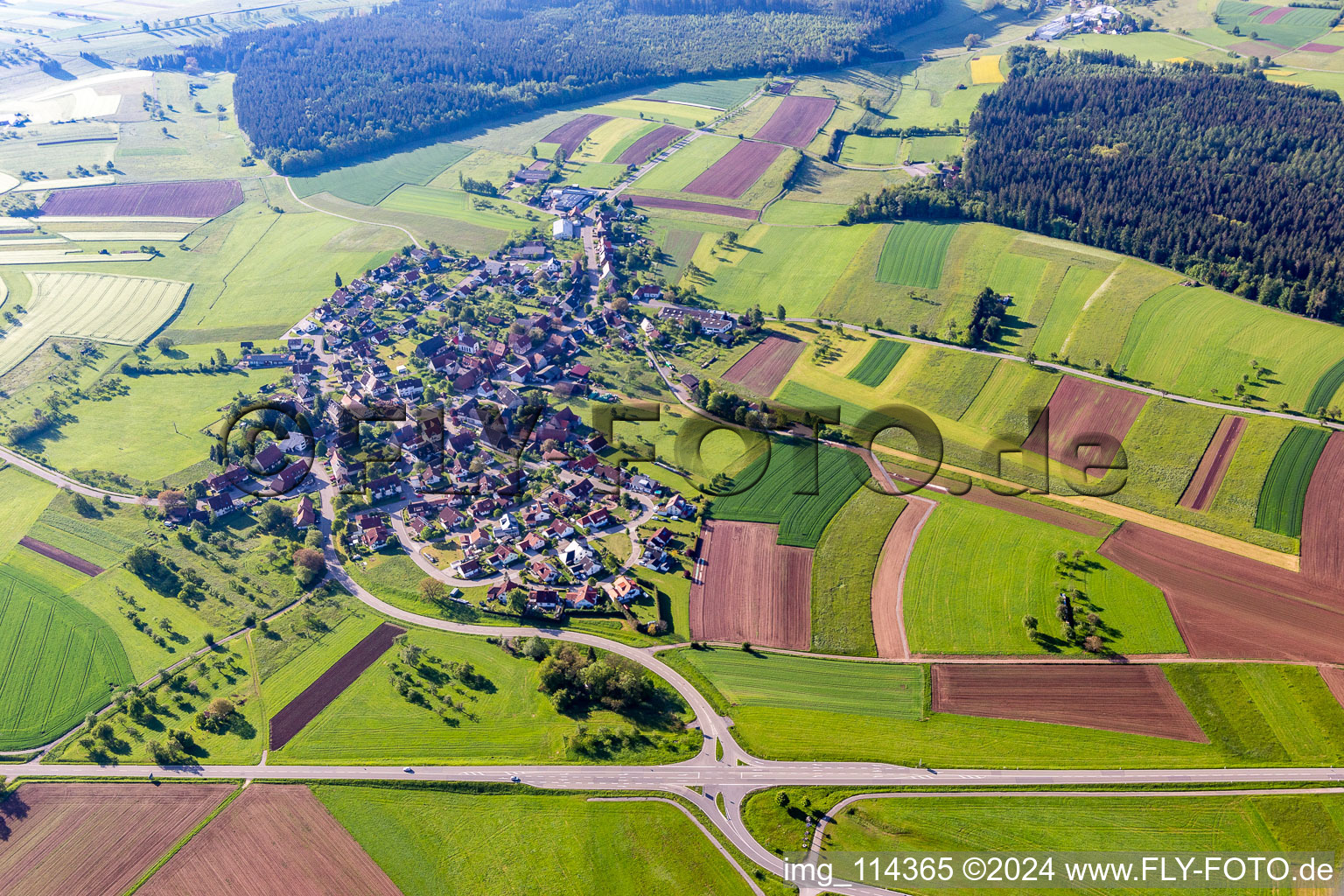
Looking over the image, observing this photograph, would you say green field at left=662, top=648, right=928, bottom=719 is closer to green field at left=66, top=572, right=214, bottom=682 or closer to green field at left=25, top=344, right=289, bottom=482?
green field at left=66, top=572, right=214, bottom=682

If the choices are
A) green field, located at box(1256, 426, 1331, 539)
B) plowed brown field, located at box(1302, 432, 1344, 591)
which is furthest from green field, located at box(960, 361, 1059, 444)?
plowed brown field, located at box(1302, 432, 1344, 591)

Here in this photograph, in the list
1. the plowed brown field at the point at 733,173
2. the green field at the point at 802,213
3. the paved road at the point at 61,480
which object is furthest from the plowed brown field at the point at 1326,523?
the paved road at the point at 61,480

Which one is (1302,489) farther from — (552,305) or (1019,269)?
(552,305)

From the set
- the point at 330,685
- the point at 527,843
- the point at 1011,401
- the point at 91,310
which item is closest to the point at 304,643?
the point at 330,685

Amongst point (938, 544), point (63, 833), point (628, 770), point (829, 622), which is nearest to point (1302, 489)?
point (938, 544)

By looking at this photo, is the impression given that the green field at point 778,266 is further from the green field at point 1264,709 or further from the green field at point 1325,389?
the green field at point 1264,709
